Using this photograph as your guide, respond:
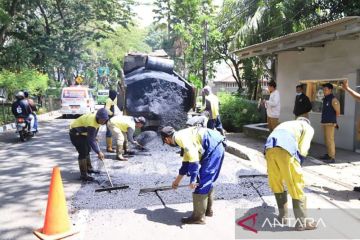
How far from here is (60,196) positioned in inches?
175

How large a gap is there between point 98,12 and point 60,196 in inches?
923

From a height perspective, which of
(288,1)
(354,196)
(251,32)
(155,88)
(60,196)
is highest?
(288,1)

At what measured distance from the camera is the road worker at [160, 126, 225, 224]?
4.40 meters

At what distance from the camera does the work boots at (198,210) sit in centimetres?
447

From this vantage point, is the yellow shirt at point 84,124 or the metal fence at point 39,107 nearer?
the yellow shirt at point 84,124

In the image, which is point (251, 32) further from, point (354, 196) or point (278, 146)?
point (278, 146)

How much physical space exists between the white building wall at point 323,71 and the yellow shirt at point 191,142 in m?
6.32

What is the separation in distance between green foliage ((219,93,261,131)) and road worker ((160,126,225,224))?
9.75m

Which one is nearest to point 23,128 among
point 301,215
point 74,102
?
point 74,102

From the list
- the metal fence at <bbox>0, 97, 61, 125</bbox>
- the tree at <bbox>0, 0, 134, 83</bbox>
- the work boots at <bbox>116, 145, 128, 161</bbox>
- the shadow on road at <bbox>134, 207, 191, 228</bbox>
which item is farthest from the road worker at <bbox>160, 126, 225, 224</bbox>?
the tree at <bbox>0, 0, 134, 83</bbox>

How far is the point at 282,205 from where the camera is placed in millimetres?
4488

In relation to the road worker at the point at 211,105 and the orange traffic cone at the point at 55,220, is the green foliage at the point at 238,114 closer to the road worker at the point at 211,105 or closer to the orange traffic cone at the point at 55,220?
the road worker at the point at 211,105

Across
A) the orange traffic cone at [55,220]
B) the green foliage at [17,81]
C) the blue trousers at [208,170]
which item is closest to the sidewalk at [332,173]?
the blue trousers at [208,170]

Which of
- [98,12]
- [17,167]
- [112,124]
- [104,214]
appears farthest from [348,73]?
[98,12]
